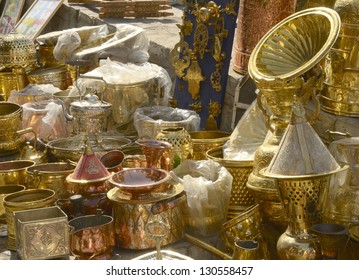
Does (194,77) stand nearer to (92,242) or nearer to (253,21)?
(253,21)

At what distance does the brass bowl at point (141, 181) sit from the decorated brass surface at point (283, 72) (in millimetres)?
443

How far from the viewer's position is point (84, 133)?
5500 mm

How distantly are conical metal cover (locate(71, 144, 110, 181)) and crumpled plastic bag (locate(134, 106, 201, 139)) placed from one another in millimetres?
835

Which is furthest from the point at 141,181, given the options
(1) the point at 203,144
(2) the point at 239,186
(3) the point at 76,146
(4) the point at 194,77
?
(4) the point at 194,77

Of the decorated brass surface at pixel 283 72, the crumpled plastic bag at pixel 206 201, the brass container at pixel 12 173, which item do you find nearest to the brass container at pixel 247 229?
the decorated brass surface at pixel 283 72

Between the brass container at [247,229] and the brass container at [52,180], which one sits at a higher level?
the brass container at [247,229]

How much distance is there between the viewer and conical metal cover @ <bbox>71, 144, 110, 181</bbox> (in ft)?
14.8

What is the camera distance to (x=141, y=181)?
4387 millimetres

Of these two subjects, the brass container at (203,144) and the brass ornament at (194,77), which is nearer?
the brass container at (203,144)

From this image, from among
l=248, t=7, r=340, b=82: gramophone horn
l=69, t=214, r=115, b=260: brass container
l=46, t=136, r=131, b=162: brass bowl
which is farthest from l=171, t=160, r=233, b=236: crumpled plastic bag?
l=46, t=136, r=131, b=162: brass bowl

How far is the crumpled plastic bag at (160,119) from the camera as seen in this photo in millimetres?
5410

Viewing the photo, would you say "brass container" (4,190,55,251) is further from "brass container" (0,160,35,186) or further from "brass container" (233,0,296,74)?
"brass container" (233,0,296,74)

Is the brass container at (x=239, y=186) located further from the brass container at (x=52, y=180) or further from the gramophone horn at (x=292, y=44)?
the brass container at (x=52, y=180)

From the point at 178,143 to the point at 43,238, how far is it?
114 centimetres
